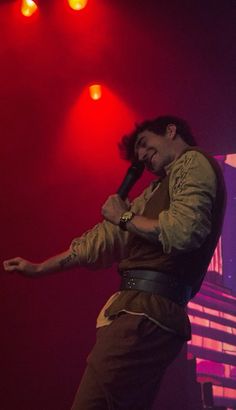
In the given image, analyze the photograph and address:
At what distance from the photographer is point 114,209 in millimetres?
1299

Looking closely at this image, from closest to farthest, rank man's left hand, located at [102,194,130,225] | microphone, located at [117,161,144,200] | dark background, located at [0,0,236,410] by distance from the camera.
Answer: man's left hand, located at [102,194,130,225]
microphone, located at [117,161,144,200]
dark background, located at [0,0,236,410]

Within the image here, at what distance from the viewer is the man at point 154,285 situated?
117 cm

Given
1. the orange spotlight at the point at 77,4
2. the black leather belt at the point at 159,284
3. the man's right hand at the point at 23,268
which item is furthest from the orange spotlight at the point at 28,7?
the black leather belt at the point at 159,284

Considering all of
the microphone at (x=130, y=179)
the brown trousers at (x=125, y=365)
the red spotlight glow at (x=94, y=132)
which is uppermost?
the red spotlight glow at (x=94, y=132)

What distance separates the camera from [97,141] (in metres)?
2.85

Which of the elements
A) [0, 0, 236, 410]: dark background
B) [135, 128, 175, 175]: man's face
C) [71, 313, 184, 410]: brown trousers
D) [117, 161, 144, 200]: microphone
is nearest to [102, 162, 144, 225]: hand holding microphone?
[117, 161, 144, 200]: microphone

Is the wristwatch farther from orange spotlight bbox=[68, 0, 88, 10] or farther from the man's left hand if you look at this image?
orange spotlight bbox=[68, 0, 88, 10]

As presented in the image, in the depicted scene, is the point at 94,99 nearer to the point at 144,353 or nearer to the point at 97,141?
the point at 97,141

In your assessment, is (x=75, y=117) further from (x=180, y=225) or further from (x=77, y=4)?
(x=180, y=225)

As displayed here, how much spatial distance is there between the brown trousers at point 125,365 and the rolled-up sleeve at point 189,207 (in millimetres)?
204

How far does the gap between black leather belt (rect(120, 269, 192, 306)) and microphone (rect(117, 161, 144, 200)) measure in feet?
0.73

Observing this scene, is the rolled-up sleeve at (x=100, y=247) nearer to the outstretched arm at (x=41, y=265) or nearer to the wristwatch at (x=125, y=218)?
the outstretched arm at (x=41, y=265)

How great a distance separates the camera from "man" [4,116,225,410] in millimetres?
1175

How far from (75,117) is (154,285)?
1759mm
